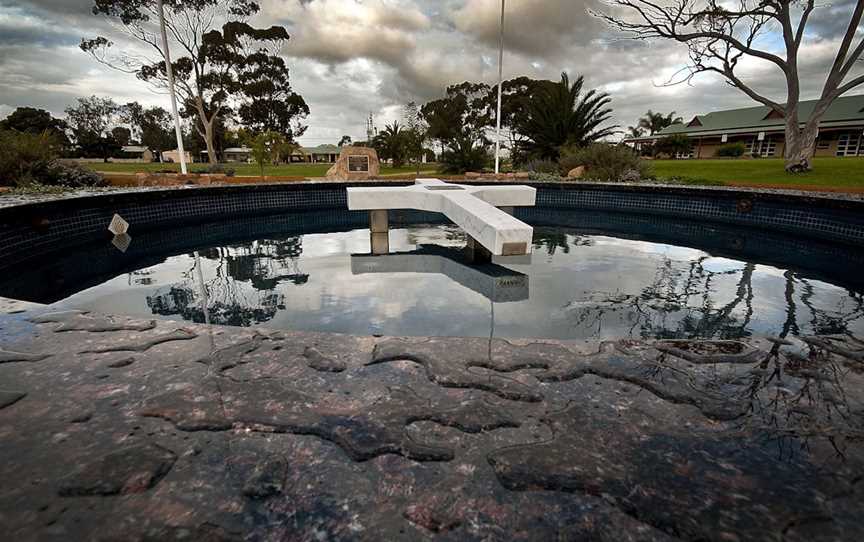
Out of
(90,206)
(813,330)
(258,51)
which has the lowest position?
(813,330)

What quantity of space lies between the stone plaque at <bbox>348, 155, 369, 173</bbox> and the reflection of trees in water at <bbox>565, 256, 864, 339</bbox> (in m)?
14.6

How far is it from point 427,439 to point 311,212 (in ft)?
31.0

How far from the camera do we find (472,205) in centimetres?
520

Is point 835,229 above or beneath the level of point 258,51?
beneath

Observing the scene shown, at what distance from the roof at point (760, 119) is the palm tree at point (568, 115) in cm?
2097

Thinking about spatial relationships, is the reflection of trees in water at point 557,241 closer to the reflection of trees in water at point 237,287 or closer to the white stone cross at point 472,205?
the white stone cross at point 472,205

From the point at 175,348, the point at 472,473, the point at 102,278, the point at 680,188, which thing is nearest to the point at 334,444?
the point at 472,473

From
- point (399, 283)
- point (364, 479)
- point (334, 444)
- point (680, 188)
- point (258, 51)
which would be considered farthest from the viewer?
point (258, 51)

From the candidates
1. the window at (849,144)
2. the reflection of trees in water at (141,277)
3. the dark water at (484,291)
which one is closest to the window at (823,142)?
the window at (849,144)

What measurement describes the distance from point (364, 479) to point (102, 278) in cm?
466

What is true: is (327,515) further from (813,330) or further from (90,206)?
(90,206)

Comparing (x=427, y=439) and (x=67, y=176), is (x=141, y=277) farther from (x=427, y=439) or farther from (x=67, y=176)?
(x=67, y=176)

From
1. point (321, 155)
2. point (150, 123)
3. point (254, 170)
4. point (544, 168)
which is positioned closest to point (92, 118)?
point (150, 123)

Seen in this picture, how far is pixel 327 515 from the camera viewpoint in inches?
43.1
